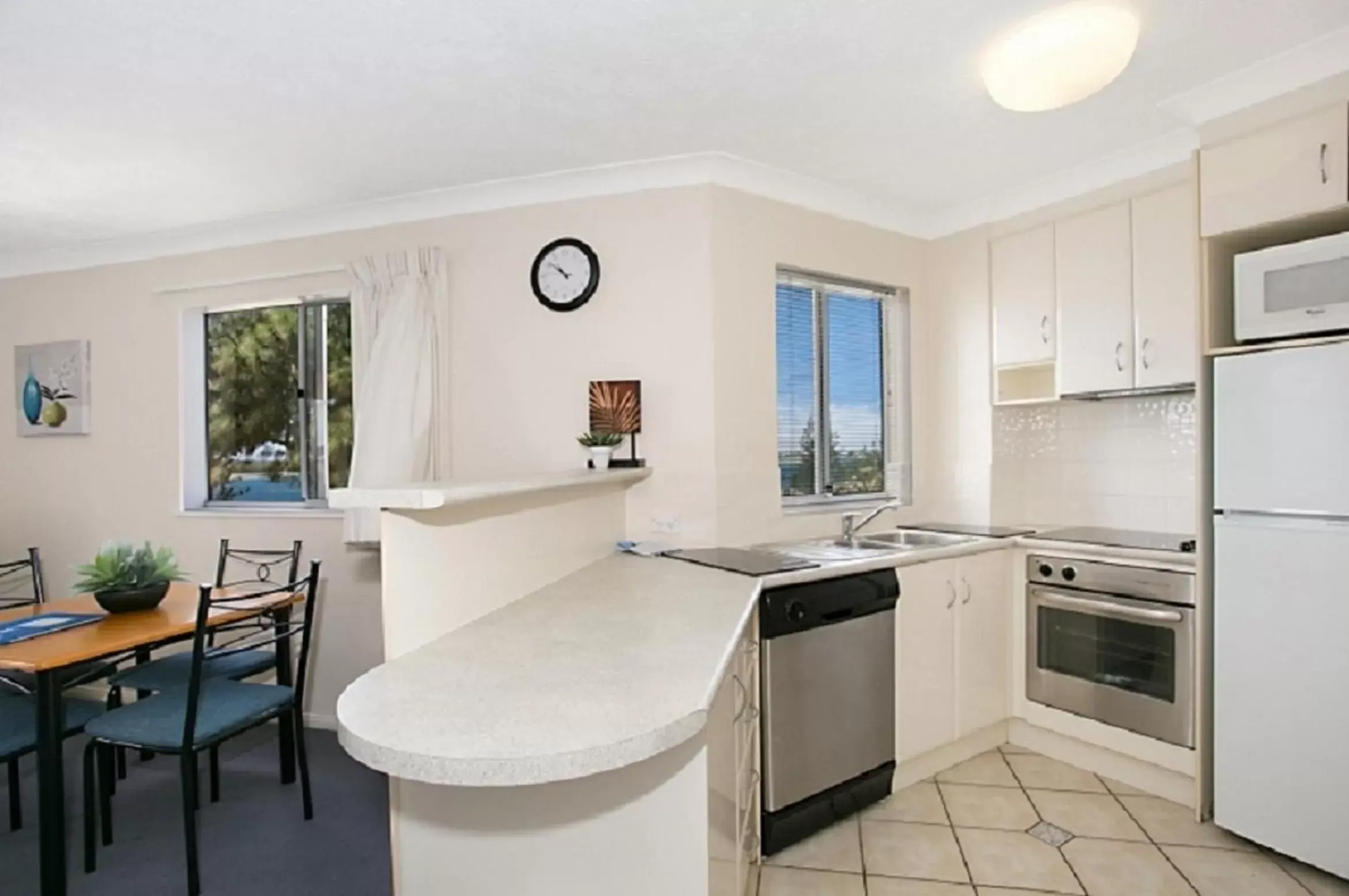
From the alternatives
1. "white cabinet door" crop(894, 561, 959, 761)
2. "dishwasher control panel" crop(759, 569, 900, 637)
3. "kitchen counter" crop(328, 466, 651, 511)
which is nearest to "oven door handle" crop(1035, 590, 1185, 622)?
A: "white cabinet door" crop(894, 561, 959, 761)

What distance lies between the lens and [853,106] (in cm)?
236

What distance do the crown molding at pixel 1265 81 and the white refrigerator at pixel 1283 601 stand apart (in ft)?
2.61

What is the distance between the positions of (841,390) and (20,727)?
3.30 m

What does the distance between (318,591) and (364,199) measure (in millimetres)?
1836

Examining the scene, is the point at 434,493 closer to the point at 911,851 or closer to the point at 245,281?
the point at 911,851

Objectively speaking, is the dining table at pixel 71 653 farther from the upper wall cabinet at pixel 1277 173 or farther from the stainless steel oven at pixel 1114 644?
the upper wall cabinet at pixel 1277 173

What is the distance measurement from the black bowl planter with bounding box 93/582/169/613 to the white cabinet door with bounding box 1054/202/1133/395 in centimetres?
371

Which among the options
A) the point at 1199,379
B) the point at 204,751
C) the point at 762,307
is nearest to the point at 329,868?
the point at 204,751

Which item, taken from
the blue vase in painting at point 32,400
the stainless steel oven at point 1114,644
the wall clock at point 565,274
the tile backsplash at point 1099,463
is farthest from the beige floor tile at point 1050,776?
the blue vase in painting at point 32,400

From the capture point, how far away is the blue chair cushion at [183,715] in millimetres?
2244

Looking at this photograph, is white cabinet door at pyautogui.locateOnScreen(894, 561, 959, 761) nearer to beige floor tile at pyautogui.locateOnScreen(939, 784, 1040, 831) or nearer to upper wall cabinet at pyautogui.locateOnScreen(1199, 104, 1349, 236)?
beige floor tile at pyautogui.locateOnScreen(939, 784, 1040, 831)

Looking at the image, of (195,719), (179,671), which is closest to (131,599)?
(179,671)

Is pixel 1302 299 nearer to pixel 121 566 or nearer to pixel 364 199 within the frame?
pixel 364 199

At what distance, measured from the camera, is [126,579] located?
263cm
